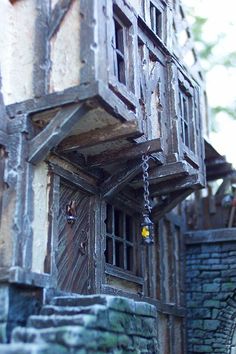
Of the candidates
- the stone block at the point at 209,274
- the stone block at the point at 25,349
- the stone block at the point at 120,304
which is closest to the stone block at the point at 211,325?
the stone block at the point at 209,274

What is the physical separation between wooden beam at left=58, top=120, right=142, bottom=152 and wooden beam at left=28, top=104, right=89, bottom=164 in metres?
0.45

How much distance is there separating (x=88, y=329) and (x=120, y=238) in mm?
3321

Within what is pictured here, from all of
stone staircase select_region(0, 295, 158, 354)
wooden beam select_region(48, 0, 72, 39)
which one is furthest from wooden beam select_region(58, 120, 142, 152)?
stone staircase select_region(0, 295, 158, 354)

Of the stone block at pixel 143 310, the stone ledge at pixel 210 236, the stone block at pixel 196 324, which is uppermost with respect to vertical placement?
the stone ledge at pixel 210 236

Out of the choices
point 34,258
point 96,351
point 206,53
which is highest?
point 206,53

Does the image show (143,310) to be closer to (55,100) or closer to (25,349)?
(25,349)

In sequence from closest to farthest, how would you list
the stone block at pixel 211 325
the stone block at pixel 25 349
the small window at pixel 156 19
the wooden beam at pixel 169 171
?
the stone block at pixel 25 349, the wooden beam at pixel 169 171, the small window at pixel 156 19, the stone block at pixel 211 325

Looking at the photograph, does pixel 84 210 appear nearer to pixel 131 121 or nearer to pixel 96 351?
pixel 131 121

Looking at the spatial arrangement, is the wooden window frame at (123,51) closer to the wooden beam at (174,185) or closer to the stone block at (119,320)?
the wooden beam at (174,185)

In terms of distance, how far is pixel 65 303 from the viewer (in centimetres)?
608

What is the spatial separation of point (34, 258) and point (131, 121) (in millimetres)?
1881

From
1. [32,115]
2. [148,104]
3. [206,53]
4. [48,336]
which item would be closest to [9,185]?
[32,115]

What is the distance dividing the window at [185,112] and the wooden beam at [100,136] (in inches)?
85.1

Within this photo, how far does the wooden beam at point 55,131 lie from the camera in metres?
5.99
